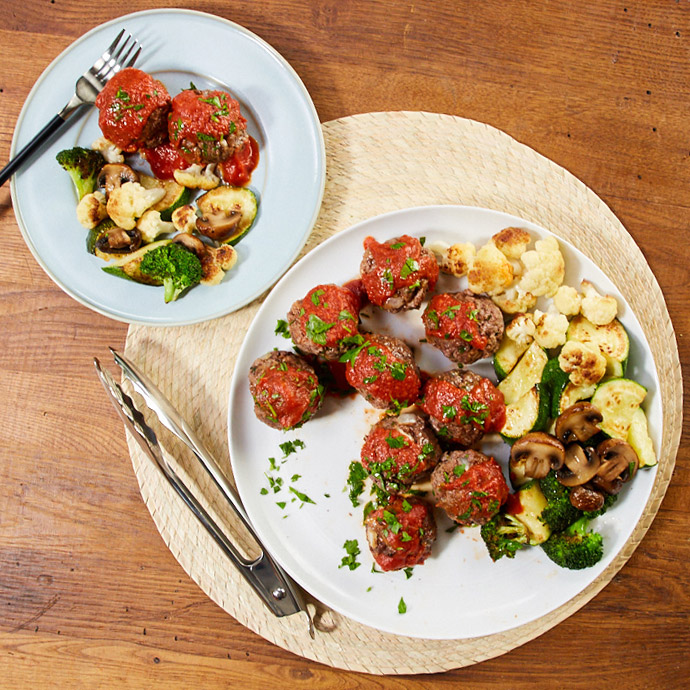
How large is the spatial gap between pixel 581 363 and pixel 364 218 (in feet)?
4.96

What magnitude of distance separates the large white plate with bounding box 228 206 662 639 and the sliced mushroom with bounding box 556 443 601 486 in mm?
333

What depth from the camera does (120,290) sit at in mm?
3545

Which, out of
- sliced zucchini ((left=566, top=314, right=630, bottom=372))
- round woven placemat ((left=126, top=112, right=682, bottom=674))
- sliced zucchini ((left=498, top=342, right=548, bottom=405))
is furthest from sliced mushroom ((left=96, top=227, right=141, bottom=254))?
sliced zucchini ((left=566, top=314, right=630, bottom=372))

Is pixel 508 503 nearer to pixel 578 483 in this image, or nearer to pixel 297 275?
pixel 578 483

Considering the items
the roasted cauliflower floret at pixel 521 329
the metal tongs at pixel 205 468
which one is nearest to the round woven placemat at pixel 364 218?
the metal tongs at pixel 205 468

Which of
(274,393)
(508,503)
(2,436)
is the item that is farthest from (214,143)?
(508,503)

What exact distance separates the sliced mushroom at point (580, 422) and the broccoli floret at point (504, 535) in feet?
1.76

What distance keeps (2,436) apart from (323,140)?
110 inches

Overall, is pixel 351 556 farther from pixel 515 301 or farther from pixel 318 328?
pixel 515 301

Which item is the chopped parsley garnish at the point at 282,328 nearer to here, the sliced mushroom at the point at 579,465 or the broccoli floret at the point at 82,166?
the broccoli floret at the point at 82,166

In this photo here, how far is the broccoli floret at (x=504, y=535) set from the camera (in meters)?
3.21

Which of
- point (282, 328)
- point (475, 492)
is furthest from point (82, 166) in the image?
point (475, 492)

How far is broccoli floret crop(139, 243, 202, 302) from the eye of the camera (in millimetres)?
3387

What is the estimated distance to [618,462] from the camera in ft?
10.1
